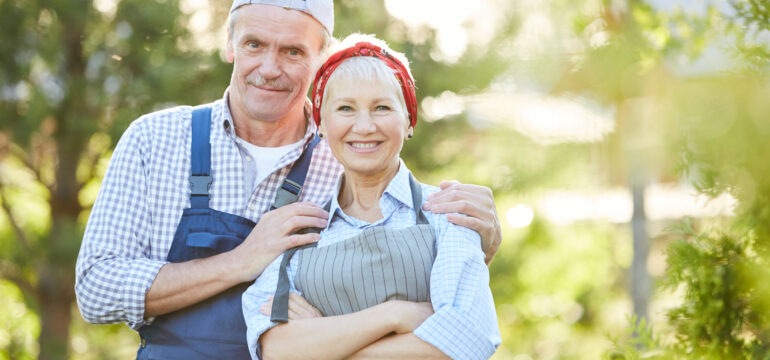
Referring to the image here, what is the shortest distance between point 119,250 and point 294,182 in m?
0.57

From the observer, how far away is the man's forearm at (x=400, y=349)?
5.95 ft

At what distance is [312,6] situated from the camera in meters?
2.55

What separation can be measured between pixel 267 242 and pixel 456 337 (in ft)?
2.11

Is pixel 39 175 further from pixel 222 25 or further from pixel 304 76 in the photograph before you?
pixel 304 76

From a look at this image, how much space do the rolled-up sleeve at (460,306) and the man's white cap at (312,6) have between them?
1043 mm

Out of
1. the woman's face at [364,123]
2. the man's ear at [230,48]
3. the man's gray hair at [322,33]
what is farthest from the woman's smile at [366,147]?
the man's ear at [230,48]

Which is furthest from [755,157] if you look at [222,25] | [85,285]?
[222,25]

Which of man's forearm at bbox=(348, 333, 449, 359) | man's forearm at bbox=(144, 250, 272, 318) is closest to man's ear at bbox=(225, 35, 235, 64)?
man's forearm at bbox=(144, 250, 272, 318)

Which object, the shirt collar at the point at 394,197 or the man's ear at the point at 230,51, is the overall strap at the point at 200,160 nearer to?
the man's ear at the point at 230,51

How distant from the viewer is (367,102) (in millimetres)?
2018

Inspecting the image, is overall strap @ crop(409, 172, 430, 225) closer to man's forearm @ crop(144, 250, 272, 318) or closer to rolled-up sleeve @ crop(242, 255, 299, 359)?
rolled-up sleeve @ crop(242, 255, 299, 359)

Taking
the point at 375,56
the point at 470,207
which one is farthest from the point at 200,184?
the point at 470,207

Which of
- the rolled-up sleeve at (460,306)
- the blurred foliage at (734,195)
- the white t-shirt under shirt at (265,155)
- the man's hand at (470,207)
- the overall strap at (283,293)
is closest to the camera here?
the rolled-up sleeve at (460,306)

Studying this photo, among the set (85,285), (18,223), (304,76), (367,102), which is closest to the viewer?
(367,102)
